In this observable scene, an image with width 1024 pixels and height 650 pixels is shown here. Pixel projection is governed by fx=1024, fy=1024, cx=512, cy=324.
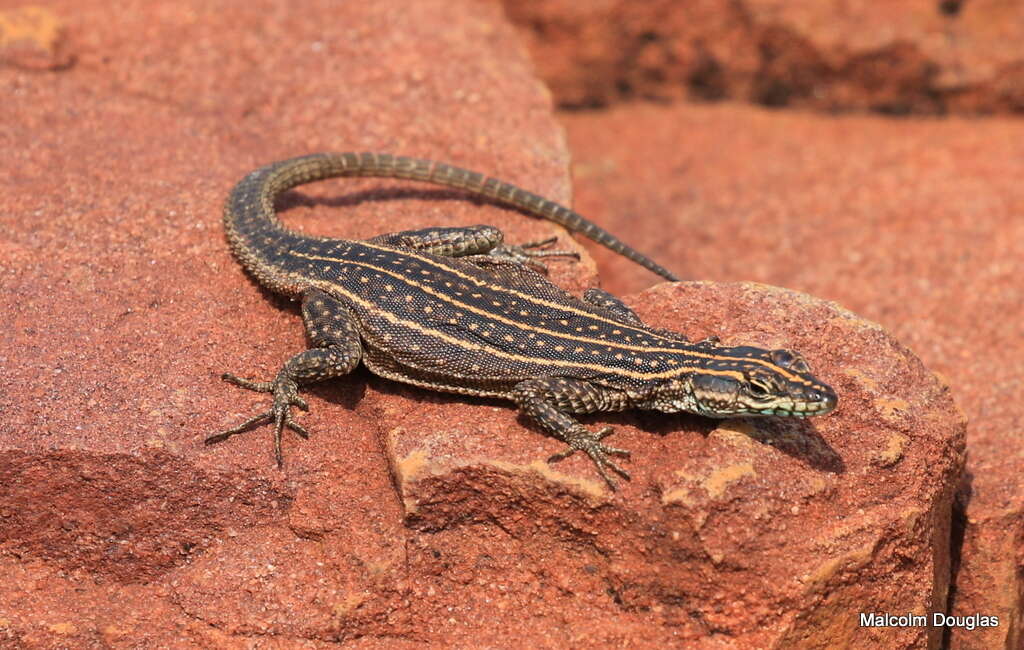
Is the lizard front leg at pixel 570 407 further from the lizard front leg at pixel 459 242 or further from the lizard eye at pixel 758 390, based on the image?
the lizard front leg at pixel 459 242

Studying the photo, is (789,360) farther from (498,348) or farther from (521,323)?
(498,348)

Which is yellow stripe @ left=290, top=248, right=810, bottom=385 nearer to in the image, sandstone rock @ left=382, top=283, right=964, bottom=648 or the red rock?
sandstone rock @ left=382, top=283, right=964, bottom=648

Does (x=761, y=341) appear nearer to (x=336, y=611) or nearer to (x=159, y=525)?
(x=336, y=611)

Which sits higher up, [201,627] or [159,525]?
[159,525]

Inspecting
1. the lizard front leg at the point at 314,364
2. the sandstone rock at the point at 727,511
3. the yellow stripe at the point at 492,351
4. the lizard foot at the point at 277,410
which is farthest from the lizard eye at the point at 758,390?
the lizard foot at the point at 277,410

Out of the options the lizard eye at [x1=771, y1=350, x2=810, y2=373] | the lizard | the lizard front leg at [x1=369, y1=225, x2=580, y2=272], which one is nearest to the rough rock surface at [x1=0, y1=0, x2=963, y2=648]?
the lizard

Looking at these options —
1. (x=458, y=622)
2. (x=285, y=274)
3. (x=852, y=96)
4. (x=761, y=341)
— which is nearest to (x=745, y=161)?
(x=852, y=96)
